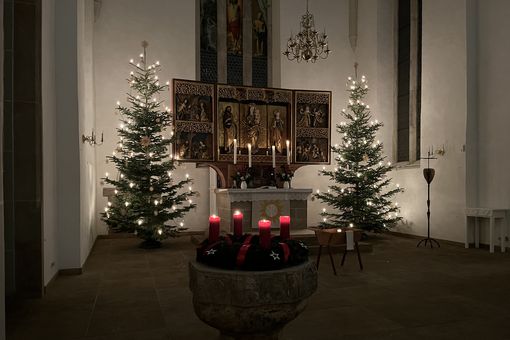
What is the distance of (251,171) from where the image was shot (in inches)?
439

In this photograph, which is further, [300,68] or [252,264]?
[300,68]

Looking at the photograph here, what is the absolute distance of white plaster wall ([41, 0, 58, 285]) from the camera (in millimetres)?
6047

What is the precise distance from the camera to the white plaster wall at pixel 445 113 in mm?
10312

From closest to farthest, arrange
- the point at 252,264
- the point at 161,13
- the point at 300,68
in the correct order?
the point at 252,264 → the point at 161,13 → the point at 300,68

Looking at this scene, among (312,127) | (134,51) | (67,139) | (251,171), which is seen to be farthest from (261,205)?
(134,51)

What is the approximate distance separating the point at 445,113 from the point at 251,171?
A: 192 inches

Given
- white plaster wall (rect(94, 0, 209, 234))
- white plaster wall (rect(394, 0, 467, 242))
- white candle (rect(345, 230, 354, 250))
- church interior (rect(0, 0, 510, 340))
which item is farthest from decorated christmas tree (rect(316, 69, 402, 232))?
white candle (rect(345, 230, 354, 250))

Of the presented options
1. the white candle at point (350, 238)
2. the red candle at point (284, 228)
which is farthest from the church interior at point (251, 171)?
the white candle at point (350, 238)
